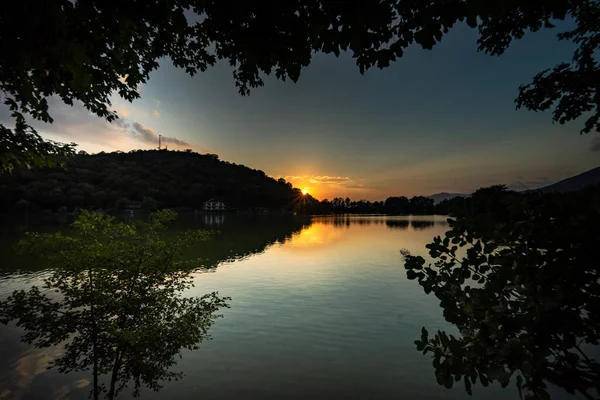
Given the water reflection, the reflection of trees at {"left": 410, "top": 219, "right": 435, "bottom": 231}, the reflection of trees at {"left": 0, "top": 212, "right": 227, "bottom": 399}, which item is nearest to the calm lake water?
the water reflection

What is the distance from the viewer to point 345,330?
53.1 feet

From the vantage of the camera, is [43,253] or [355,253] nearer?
[43,253]

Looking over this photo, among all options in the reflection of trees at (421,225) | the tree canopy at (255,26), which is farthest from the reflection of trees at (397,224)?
the tree canopy at (255,26)

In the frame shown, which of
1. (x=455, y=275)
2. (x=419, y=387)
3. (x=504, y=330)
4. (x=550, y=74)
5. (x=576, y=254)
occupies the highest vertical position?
(x=550, y=74)

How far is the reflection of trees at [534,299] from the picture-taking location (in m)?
2.29

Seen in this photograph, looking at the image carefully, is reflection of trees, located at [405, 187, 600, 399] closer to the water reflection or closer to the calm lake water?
the water reflection

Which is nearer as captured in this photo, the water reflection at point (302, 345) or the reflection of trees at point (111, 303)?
the reflection of trees at point (111, 303)

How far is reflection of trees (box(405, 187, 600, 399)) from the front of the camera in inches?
90.3

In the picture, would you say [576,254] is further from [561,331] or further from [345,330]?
[345,330]

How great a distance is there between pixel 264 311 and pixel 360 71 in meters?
17.4

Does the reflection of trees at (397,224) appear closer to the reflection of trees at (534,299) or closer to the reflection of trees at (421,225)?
the reflection of trees at (421,225)

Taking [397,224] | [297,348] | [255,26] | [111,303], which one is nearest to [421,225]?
[397,224]

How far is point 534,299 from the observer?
2.52 m

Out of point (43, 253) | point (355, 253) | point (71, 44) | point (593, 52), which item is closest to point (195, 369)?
point (43, 253)
